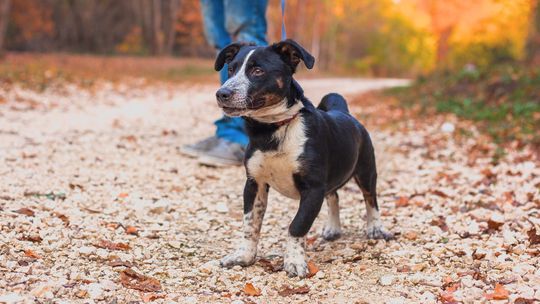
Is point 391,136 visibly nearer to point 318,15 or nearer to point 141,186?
point 141,186

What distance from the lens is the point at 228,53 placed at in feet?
13.7

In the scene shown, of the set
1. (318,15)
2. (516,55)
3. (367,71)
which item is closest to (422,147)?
(516,55)

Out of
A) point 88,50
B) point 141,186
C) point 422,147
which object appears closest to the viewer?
point 141,186

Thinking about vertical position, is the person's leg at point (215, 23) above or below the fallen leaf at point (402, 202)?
above

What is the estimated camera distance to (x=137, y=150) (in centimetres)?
747

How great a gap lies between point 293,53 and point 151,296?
1.71 metres

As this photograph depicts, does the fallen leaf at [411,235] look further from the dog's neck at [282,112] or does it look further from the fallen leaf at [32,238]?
the fallen leaf at [32,238]

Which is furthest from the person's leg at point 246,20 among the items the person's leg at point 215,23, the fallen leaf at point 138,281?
the fallen leaf at point 138,281

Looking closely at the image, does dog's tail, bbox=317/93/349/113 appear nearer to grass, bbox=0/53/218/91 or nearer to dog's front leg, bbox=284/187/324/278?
dog's front leg, bbox=284/187/324/278

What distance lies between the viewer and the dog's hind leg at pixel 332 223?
464 cm

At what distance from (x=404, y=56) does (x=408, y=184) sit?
4251cm

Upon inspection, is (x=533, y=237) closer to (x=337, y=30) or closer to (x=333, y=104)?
(x=333, y=104)

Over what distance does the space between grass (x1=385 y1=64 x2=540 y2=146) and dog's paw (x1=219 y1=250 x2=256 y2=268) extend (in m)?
5.74

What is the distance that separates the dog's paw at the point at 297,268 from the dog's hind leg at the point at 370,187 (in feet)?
3.29
